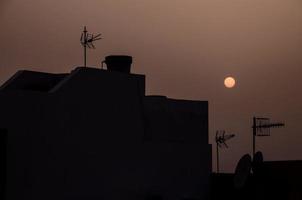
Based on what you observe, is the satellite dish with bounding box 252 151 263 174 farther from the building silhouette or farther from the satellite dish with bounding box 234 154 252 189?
the building silhouette

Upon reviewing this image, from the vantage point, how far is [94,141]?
1722cm

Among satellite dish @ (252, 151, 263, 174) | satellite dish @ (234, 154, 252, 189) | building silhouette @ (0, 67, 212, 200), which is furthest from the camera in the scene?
satellite dish @ (252, 151, 263, 174)

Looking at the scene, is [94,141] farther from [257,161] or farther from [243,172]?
[257,161]

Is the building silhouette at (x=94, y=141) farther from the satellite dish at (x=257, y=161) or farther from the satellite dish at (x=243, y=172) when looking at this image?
the satellite dish at (x=257, y=161)

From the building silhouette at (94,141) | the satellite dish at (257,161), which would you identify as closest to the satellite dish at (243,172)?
the satellite dish at (257,161)

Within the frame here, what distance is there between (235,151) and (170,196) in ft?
54.9

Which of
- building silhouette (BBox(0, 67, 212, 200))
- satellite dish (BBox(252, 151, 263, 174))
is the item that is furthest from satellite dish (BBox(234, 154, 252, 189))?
building silhouette (BBox(0, 67, 212, 200))

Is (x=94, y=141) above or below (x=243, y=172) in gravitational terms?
above

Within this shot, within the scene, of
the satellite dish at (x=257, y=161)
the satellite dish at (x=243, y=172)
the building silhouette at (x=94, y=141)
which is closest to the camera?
the building silhouette at (x=94, y=141)

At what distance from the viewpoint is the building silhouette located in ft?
48.7

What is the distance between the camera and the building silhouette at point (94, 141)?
1484cm

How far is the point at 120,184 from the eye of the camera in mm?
18297

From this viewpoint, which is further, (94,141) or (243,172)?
(243,172)

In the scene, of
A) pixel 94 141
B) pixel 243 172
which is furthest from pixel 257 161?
pixel 94 141
